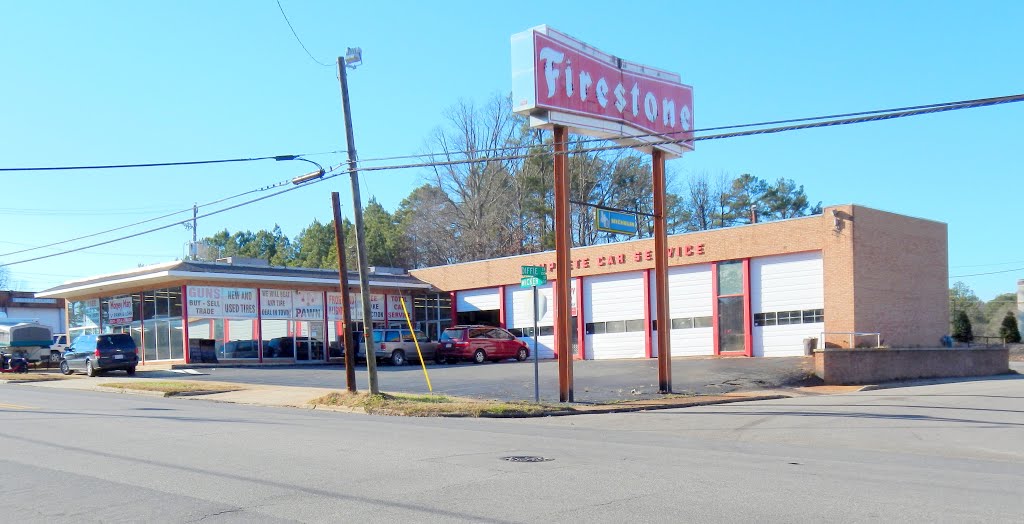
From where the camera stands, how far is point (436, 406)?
1886cm

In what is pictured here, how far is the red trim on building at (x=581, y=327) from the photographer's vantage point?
1545 inches

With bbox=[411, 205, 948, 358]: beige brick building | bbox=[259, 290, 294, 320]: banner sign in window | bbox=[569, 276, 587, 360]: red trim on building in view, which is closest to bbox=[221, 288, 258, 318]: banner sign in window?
bbox=[259, 290, 294, 320]: banner sign in window

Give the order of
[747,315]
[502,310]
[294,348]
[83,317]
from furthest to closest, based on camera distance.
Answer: [83,317]
[502,310]
[294,348]
[747,315]

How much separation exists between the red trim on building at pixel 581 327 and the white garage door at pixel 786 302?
8.49 meters

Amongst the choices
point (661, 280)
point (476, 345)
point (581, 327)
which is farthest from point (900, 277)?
point (476, 345)

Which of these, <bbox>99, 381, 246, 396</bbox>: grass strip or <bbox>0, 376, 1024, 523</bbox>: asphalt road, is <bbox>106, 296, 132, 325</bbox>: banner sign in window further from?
<bbox>0, 376, 1024, 523</bbox>: asphalt road

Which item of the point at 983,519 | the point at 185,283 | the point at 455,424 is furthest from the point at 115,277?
→ the point at 983,519

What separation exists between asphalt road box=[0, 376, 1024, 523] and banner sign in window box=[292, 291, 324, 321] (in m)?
22.0

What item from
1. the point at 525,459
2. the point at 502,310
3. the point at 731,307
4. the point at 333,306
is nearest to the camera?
the point at 525,459

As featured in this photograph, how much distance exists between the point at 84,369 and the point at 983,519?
34508 mm

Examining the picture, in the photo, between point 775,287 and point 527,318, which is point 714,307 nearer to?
point 775,287

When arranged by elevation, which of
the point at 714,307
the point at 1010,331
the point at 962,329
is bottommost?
the point at 1010,331

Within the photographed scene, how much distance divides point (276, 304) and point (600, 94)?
23.0 m

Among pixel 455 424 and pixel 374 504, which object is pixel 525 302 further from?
pixel 374 504
